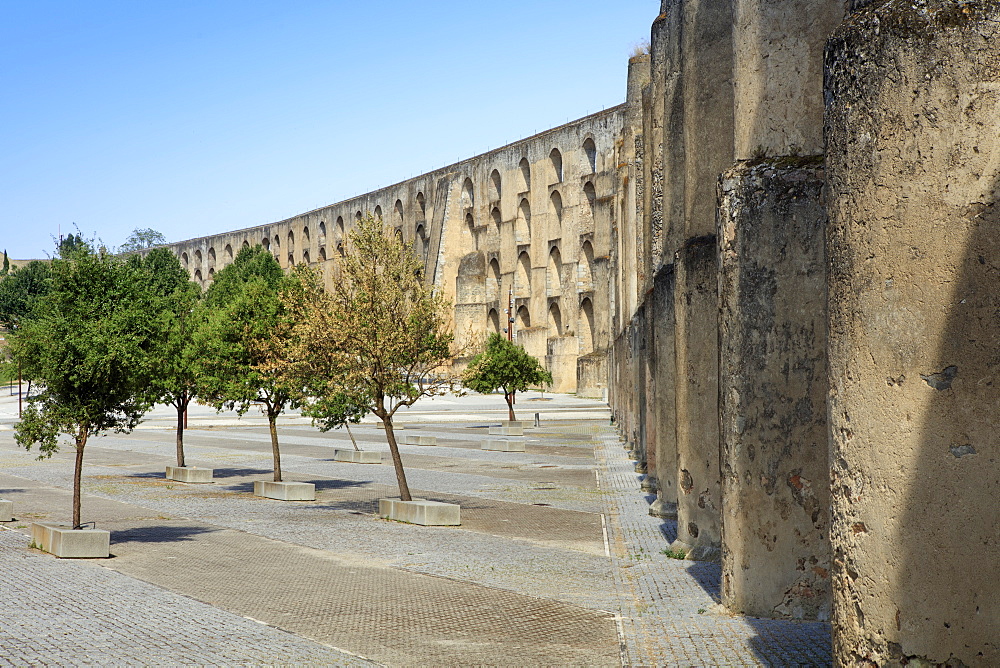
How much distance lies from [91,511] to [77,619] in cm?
768

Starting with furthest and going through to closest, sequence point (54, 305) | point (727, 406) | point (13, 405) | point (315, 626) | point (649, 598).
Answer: point (13, 405) → point (54, 305) → point (649, 598) → point (727, 406) → point (315, 626)

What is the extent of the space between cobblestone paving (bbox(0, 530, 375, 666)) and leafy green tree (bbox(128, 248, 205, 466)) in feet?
11.8

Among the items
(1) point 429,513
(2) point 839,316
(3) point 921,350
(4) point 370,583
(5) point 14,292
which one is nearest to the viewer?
(3) point 921,350

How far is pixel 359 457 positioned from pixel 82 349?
12.7 meters

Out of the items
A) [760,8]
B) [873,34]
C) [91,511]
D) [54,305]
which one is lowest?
[91,511]

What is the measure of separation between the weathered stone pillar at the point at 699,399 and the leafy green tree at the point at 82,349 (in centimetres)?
612

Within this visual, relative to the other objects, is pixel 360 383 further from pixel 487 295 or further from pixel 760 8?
pixel 487 295

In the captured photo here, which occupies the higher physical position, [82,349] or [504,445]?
[82,349]

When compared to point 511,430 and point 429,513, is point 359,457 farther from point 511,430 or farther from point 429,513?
point 429,513

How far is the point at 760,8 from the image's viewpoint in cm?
835

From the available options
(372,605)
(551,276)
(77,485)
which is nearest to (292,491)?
(77,485)

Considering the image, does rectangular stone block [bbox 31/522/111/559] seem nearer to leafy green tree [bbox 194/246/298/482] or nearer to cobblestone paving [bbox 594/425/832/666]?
cobblestone paving [bbox 594/425/832/666]

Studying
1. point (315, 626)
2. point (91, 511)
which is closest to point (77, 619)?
point (315, 626)

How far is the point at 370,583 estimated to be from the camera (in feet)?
31.0
